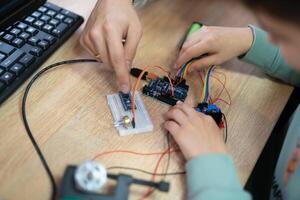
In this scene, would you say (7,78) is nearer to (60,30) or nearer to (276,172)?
(60,30)

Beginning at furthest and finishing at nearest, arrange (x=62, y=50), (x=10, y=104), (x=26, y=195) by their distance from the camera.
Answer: (x=62, y=50), (x=10, y=104), (x=26, y=195)

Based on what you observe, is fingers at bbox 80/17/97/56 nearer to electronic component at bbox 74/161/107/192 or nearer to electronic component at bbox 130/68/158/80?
electronic component at bbox 130/68/158/80

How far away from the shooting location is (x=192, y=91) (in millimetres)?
687

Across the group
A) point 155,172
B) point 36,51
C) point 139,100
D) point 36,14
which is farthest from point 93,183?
point 36,14

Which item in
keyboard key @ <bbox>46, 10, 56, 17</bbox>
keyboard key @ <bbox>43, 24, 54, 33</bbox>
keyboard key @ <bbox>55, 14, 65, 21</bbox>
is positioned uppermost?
keyboard key @ <bbox>46, 10, 56, 17</bbox>

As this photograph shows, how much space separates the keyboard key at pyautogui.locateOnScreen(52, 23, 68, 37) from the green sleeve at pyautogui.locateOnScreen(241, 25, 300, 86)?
42 cm

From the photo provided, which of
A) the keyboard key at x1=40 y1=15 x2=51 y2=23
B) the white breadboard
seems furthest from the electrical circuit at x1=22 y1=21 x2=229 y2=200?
the keyboard key at x1=40 y1=15 x2=51 y2=23

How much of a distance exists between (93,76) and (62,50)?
102 millimetres

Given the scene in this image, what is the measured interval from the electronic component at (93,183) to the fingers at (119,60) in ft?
0.66

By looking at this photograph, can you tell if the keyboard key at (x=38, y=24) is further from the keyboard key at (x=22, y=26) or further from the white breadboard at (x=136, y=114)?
the white breadboard at (x=136, y=114)

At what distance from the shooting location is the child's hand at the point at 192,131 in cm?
57

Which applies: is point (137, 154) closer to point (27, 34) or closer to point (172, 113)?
point (172, 113)

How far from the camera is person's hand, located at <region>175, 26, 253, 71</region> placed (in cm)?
70

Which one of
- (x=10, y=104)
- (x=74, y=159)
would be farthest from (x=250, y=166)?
(x=10, y=104)
